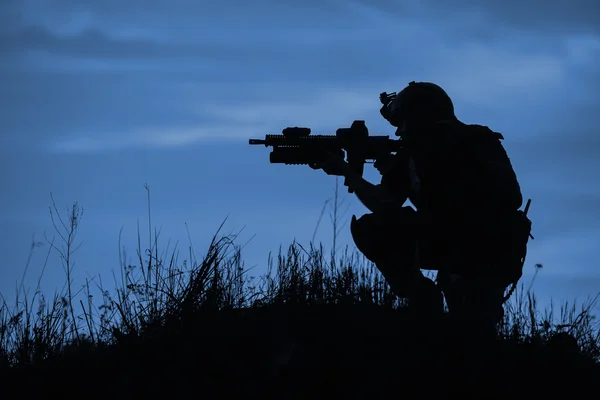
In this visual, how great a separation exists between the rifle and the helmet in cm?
38

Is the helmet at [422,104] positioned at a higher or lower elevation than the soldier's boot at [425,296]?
higher

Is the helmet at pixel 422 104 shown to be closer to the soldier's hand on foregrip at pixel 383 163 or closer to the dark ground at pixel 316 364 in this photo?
the soldier's hand on foregrip at pixel 383 163

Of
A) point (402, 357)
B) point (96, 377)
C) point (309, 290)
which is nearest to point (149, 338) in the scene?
point (96, 377)

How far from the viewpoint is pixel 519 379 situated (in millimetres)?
4617

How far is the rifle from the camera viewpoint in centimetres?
661

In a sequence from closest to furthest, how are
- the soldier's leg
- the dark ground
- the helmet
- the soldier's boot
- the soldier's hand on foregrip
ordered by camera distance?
the dark ground
the soldier's boot
the soldier's leg
the helmet
the soldier's hand on foregrip

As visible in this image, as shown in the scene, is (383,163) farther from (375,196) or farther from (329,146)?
(375,196)

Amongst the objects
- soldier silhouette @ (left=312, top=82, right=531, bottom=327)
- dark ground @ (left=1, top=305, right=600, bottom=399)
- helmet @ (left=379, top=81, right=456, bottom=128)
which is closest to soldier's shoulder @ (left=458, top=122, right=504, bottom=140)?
soldier silhouette @ (left=312, top=82, right=531, bottom=327)

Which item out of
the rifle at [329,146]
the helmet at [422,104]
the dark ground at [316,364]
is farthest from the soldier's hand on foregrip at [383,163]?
the dark ground at [316,364]

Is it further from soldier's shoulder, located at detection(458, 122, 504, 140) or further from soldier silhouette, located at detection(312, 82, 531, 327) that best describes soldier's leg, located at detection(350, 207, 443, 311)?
soldier's shoulder, located at detection(458, 122, 504, 140)

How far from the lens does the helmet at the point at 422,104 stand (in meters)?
6.15

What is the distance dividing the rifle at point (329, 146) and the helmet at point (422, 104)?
0.38 metres

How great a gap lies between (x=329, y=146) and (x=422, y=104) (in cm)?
99

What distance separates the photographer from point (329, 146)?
6738mm
